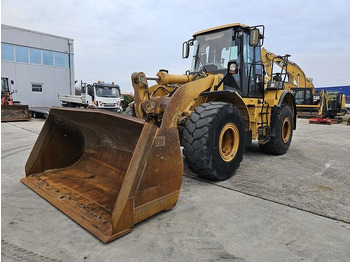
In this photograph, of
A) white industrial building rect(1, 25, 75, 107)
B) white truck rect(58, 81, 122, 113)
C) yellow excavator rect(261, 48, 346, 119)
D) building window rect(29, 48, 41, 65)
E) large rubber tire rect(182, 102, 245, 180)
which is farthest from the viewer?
building window rect(29, 48, 41, 65)

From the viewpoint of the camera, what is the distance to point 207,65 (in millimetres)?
4832

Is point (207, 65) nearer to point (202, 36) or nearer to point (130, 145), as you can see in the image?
point (202, 36)

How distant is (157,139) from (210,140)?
1.12 m

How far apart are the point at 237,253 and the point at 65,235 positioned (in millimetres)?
1470

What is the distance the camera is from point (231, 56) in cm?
459

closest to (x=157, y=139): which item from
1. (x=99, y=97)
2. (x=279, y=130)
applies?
(x=279, y=130)

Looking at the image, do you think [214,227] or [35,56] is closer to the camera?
[214,227]

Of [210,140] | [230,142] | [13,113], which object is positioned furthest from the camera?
[13,113]

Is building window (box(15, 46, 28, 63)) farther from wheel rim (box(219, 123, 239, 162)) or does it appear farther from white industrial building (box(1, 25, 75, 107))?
wheel rim (box(219, 123, 239, 162))

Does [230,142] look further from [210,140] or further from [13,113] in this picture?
[13,113]

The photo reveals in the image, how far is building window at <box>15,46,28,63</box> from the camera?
66.1 feet

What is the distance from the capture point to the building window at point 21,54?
20141 millimetres

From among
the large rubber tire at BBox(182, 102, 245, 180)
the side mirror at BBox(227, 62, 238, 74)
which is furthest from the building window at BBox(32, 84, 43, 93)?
the large rubber tire at BBox(182, 102, 245, 180)

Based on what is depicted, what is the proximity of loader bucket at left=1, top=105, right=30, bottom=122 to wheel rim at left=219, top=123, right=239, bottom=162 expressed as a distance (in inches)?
532
